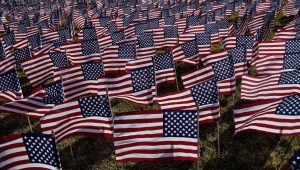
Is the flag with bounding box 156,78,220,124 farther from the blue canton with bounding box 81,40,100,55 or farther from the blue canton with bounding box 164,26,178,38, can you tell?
the blue canton with bounding box 164,26,178,38

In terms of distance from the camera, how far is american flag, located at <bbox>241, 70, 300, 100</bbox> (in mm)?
13844

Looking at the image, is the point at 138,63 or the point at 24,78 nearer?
the point at 138,63

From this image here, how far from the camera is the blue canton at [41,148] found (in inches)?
367

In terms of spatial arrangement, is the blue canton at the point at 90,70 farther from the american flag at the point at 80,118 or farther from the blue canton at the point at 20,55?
the blue canton at the point at 20,55

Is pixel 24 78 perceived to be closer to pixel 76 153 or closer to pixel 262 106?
pixel 76 153

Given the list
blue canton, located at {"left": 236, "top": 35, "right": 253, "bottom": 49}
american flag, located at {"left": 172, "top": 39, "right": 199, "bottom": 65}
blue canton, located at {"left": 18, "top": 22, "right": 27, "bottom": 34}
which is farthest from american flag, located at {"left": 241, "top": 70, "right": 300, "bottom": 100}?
blue canton, located at {"left": 18, "top": 22, "right": 27, "bottom": 34}

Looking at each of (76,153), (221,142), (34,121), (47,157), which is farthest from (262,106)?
(34,121)

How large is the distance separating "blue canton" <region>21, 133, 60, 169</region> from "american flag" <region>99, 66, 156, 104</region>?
582cm

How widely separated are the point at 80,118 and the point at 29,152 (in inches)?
102

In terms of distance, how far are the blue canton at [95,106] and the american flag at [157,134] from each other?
1.42 m

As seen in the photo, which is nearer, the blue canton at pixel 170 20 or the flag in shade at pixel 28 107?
the flag in shade at pixel 28 107

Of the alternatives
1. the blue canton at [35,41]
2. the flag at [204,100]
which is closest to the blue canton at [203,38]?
the flag at [204,100]

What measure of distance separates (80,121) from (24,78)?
45.4ft

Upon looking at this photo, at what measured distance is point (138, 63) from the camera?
59.5 ft
